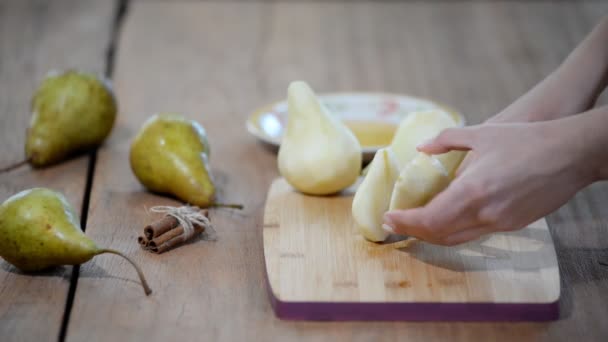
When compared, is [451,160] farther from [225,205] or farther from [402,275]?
[225,205]

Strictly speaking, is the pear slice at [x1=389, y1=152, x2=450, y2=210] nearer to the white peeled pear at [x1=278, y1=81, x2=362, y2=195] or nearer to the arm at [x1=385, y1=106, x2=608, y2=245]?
the arm at [x1=385, y1=106, x2=608, y2=245]

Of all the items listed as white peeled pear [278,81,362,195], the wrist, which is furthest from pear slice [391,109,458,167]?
the wrist

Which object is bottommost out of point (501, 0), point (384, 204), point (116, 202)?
point (501, 0)

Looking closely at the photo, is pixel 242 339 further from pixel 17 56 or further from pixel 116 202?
pixel 17 56

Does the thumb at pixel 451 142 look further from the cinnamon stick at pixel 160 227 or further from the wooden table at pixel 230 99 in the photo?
→ the cinnamon stick at pixel 160 227

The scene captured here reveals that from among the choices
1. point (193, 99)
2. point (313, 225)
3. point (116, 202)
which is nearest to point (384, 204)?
point (313, 225)

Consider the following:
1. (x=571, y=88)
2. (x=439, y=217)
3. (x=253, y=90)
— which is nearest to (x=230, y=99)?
(x=253, y=90)
